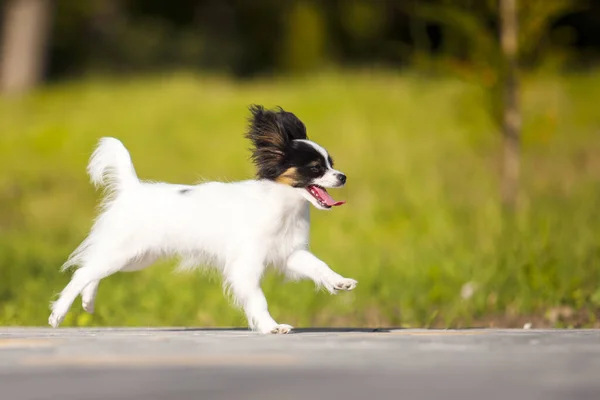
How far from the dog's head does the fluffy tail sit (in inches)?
33.0

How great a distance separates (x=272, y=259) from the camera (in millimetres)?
6473

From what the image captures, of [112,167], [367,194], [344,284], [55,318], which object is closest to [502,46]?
[367,194]

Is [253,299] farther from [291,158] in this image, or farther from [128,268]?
[128,268]

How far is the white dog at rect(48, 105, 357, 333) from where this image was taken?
636 cm

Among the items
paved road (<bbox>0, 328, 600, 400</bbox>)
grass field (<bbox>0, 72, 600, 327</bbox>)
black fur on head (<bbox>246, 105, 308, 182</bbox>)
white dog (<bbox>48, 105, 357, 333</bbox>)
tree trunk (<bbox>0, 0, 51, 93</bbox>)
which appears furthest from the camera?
tree trunk (<bbox>0, 0, 51, 93</bbox>)

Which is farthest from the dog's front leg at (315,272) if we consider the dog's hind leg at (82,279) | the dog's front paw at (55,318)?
the dog's front paw at (55,318)

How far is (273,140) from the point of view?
650 centimetres

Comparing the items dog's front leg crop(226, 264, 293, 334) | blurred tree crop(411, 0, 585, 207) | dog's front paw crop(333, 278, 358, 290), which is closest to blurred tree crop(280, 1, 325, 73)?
blurred tree crop(411, 0, 585, 207)

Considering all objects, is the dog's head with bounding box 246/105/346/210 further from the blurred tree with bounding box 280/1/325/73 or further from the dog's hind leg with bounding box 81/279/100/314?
the blurred tree with bounding box 280/1/325/73

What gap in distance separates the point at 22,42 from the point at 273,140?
19.8 meters

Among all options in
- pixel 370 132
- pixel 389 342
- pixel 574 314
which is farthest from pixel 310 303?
pixel 370 132

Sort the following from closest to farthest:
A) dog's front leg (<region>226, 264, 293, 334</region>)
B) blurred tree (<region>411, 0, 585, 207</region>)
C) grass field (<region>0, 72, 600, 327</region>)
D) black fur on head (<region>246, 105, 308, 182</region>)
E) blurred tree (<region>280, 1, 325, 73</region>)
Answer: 1. dog's front leg (<region>226, 264, 293, 334</region>)
2. black fur on head (<region>246, 105, 308, 182</region>)
3. grass field (<region>0, 72, 600, 327</region>)
4. blurred tree (<region>411, 0, 585, 207</region>)
5. blurred tree (<region>280, 1, 325, 73</region>)

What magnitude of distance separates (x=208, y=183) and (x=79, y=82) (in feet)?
64.2

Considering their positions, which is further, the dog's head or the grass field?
the grass field
